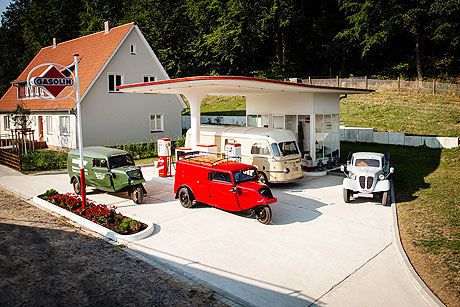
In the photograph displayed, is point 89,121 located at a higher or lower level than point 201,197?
higher

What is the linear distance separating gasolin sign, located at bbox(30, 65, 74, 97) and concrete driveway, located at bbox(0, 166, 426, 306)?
15.1 feet

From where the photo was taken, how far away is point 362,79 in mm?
37781

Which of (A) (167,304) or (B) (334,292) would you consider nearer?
(A) (167,304)

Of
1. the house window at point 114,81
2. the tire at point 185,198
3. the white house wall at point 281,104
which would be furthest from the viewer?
the house window at point 114,81

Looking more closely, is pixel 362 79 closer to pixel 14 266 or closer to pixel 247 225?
pixel 247 225

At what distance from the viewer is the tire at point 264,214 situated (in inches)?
424

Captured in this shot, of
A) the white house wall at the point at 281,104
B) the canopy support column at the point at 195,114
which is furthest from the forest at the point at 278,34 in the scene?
the canopy support column at the point at 195,114

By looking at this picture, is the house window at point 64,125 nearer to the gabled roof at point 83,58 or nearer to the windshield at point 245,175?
the gabled roof at point 83,58

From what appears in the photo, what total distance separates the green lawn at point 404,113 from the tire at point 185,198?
21.4 m

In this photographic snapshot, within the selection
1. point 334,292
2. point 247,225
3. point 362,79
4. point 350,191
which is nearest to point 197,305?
point 334,292

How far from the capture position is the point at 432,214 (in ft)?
37.2

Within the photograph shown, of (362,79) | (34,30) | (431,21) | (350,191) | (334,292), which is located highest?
(34,30)

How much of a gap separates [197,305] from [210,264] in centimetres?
171

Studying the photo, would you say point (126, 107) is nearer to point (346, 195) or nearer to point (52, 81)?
point (52, 81)
